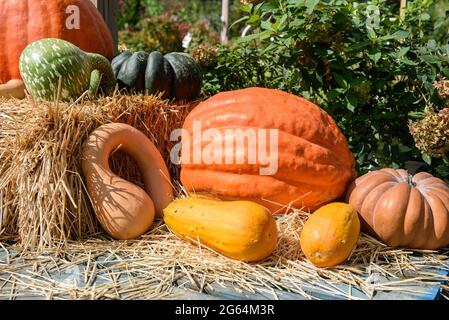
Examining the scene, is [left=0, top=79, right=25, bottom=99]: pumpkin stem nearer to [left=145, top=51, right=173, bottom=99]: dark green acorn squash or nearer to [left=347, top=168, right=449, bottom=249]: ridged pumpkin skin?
[left=145, top=51, right=173, bottom=99]: dark green acorn squash

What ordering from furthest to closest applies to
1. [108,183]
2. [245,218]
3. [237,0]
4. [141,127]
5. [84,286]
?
[237,0], [141,127], [108,183], [245,218], [84,286]

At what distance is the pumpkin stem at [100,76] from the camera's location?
8.32 ft

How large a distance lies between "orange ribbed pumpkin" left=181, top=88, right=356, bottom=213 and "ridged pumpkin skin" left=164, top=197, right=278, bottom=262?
272mm

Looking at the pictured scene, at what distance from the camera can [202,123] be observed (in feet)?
8.06

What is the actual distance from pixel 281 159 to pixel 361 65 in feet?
2.85

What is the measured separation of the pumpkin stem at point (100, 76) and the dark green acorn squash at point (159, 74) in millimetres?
100

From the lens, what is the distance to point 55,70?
94.0 inches

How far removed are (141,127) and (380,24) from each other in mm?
1399

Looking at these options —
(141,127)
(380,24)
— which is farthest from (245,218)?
(380,24)

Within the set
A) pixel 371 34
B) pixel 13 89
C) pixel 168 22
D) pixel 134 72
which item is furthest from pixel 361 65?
pixel 168 22

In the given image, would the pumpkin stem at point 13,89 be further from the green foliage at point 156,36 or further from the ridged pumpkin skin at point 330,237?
the green foliage at point 156,36

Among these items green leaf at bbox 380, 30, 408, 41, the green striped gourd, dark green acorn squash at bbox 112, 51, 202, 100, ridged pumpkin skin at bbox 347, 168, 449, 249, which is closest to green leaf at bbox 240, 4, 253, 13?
dark green acorn squash at bbox 112, 51, 202, 100

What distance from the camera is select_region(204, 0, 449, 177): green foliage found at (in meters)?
2.67

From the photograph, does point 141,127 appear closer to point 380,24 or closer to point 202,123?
point 202,123
